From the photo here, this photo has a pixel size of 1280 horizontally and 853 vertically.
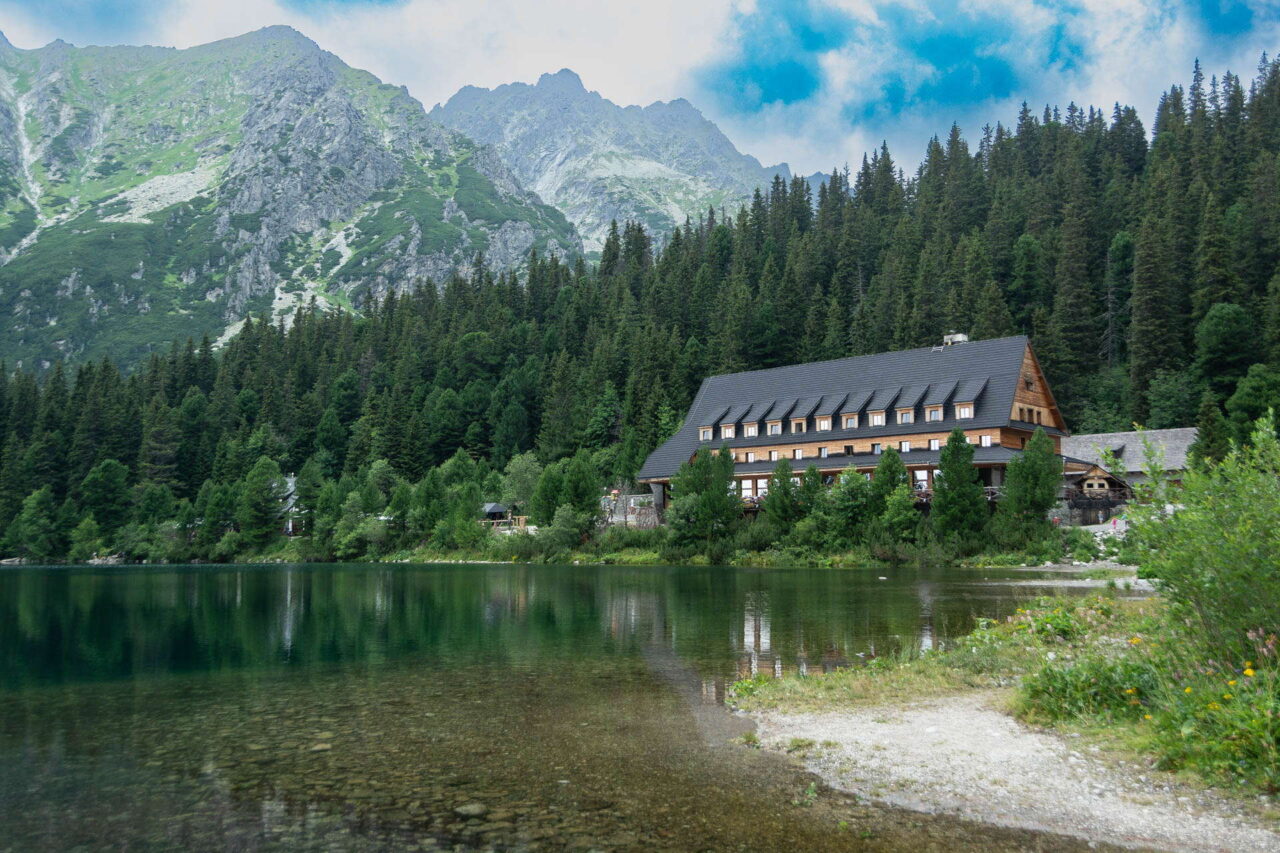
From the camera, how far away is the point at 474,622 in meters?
32.0

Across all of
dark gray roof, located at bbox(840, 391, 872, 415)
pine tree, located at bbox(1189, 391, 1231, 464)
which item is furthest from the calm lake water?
dark gray roof, located at bbox(840, 391, 872, 415)

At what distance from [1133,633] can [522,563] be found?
216ft

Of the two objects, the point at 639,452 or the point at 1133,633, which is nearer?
the point at 1133,633

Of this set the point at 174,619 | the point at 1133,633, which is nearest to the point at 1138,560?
the point at 1133,633

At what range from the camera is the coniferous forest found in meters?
92.9

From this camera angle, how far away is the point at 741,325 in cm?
11838

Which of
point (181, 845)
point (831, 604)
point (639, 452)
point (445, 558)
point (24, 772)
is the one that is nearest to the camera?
point (181, 845)

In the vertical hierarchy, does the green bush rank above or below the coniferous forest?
below

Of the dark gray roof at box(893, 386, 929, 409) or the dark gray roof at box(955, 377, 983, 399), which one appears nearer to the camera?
the dark gray roof at box(955, 377, 983, 399)

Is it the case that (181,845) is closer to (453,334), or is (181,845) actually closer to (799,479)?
(799,479)

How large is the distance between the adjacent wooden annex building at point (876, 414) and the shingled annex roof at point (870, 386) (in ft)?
0.41

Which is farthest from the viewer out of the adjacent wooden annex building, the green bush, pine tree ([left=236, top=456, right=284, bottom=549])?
pine tree ([left=236, top=456, right=284, bottom=549])

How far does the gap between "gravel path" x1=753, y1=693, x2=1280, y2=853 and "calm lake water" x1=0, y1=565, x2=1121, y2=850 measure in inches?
22.9

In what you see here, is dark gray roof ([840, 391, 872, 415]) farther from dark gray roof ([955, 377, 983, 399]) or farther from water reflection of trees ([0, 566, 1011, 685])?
water reflection of trees ([0, 566, 1011, 685])
